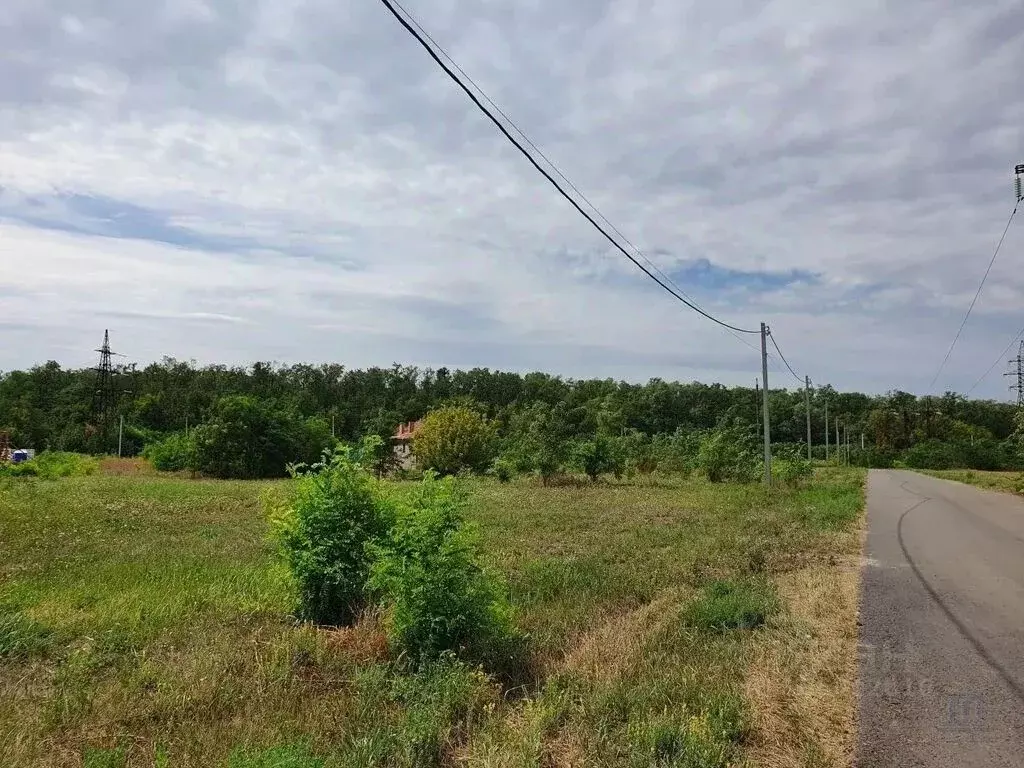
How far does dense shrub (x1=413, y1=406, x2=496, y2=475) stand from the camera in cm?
4269

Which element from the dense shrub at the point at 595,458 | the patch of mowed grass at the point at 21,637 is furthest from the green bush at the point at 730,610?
the dense shrub at the point at 595,458

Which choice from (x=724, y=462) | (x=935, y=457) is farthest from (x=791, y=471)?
(x=935, y=457)

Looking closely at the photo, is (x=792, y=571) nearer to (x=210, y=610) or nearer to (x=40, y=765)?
(x=210, y=610)

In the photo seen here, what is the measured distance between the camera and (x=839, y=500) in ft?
76.1

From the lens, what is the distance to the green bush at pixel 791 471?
107 ft

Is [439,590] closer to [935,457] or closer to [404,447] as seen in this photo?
[404,447]

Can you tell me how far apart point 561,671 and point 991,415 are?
4262 inches

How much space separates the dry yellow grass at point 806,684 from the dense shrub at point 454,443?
34.2 metres

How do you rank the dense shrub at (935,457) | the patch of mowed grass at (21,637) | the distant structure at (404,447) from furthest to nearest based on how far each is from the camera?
the dense shrub at (935,457), the distant structure at (404,447), the patch of mowed grass at (21,637)

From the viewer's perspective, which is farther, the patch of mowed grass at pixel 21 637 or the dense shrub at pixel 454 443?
the dense shrub at pixel 454 443

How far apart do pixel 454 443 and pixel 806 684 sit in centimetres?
3746

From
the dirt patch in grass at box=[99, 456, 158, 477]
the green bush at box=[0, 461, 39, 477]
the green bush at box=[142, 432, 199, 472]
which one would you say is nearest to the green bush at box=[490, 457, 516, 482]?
the green bush at box=[142, 432, 199, 472]

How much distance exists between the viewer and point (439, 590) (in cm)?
623

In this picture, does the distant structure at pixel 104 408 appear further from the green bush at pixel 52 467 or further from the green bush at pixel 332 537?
the green bush at pixel 332 537
